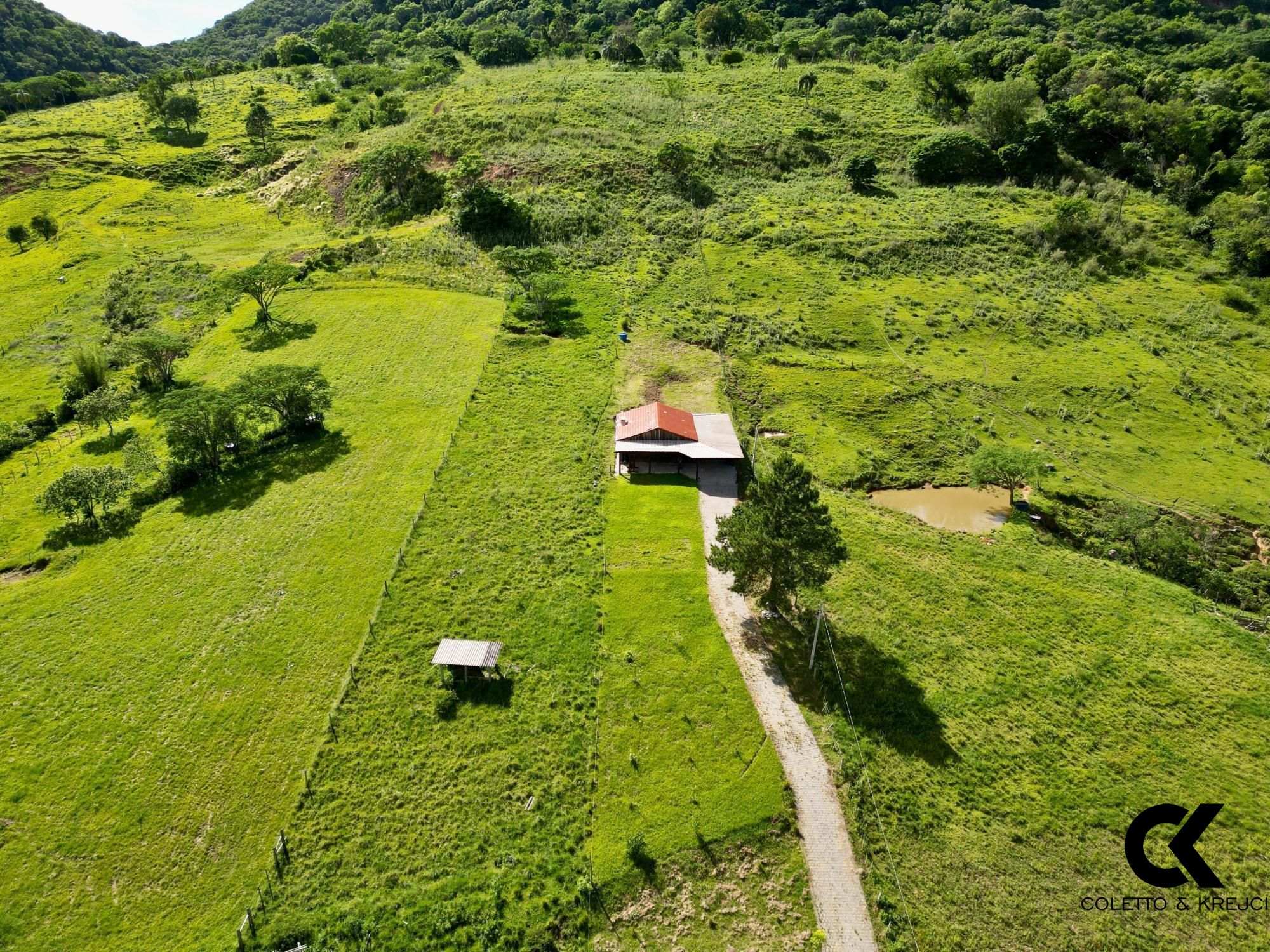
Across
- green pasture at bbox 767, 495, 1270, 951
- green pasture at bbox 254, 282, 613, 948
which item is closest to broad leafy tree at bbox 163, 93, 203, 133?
green pasture at bbox 254, 282, 613, 948

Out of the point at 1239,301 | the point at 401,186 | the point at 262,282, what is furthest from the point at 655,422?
the point at 1239,301

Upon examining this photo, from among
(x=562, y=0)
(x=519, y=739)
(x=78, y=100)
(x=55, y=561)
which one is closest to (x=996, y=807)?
(x=519, y=739)

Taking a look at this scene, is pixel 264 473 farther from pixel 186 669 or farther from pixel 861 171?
pixel 861 171

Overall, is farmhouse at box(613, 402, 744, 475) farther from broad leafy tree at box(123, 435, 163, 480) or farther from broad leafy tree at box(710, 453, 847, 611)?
broad leafy tree at box(123, 435, 163, 480)

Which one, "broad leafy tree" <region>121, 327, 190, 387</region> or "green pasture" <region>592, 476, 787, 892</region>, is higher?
"broad leafy tree" <region>121, 327, 190, 387</region>

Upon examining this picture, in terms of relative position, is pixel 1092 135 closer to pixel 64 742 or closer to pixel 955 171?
pixel 955 171
